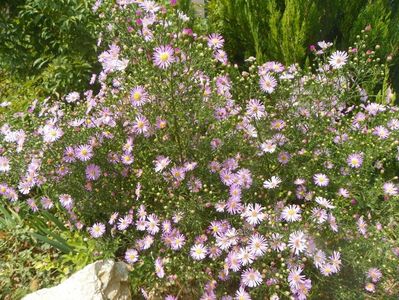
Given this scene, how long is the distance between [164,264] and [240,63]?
248 centimetres

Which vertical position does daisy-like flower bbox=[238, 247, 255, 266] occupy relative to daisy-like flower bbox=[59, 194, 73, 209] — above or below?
above

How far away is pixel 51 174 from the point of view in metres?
2.42

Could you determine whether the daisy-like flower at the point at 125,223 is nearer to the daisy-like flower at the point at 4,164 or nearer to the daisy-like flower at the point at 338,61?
the daisy-like flower at the point at 4,164

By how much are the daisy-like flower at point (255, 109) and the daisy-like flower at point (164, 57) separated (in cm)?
58

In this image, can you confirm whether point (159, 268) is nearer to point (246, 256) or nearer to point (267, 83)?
point (246, 256)

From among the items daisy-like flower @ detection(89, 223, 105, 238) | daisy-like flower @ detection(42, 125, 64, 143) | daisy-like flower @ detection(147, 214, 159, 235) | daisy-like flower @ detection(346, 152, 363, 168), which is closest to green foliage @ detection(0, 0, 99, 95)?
daisy-like flower @ detection(42, 125, 64, 143)

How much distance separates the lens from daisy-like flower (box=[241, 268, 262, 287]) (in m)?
2.14

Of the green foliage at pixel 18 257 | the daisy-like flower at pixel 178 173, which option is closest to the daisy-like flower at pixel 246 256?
the daisy-like flower at pixel 178 173

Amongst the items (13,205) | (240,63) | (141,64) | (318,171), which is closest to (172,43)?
(141,64)

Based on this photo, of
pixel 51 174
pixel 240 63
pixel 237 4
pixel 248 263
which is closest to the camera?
pixel 248 263

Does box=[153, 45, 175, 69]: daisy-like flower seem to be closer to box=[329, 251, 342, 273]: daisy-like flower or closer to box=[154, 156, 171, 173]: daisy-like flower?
box=[154, 156, 171, 173]: daisy-like flower

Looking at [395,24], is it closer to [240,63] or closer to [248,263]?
[240,63]

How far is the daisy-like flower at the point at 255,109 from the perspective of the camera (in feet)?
7.75

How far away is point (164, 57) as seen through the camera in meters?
1.96
